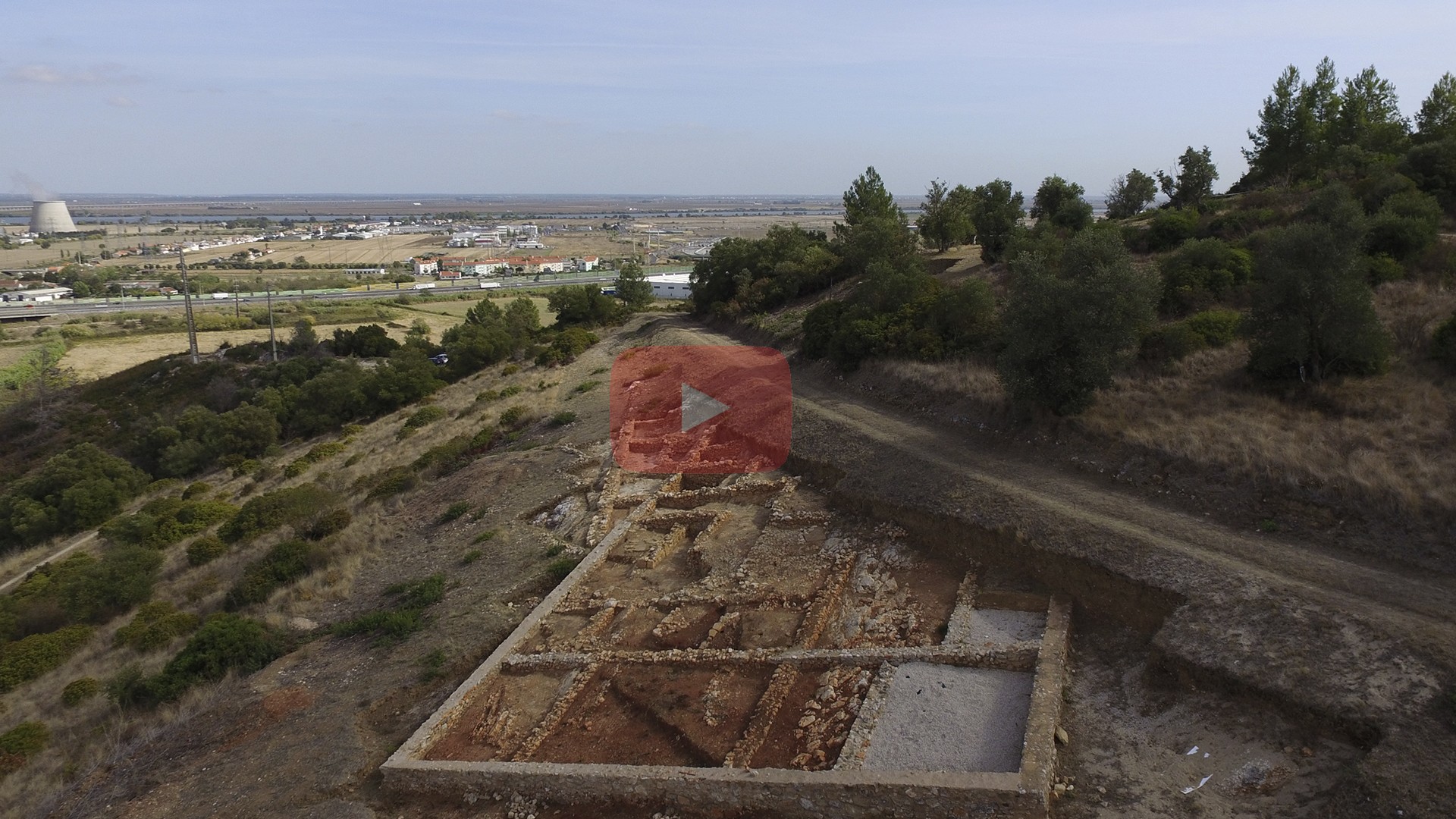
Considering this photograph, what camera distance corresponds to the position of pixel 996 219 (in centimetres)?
3778

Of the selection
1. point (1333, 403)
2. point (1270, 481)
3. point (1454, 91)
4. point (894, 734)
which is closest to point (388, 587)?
point (894, 734)

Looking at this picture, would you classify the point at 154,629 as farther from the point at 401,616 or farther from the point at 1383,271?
the point at 1383,271

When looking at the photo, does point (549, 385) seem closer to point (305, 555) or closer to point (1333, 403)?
point (305, 555)

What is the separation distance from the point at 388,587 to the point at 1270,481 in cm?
1805

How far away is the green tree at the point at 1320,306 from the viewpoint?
16.0 metres

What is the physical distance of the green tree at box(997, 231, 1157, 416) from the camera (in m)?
17.8

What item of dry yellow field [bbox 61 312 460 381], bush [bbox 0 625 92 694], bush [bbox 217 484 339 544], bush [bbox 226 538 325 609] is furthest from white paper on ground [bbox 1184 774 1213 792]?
dry yellow field [bbox 61 312 460 381]

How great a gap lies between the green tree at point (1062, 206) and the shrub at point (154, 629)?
33.1 metres

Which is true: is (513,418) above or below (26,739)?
above

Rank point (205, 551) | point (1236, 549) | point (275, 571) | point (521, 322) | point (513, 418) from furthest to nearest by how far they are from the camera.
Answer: point (521, 322) → point (513, 418) → point (205, 551) → point (275, 571) → point (1236, 549)

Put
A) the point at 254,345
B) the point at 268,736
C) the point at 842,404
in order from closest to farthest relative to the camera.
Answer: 1. the point at 268,736
2. the point at 842,404
3. the point at 254,345

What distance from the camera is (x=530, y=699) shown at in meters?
13.5

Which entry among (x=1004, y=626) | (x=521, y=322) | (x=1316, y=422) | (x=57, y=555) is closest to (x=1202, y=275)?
(x=1316, y=422)

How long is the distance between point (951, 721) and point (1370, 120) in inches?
1583
